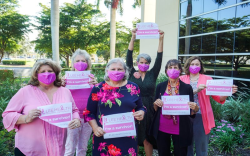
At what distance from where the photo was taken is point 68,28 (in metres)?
20.3

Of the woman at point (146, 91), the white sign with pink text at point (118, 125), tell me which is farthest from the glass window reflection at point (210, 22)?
the white sign with pink text at point (118, 125)

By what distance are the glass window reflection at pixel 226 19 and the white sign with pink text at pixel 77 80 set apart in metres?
9.36

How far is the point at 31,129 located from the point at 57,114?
0.32 m

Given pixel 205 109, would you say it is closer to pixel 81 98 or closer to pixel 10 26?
pixel 81 98

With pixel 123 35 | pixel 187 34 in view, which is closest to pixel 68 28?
pixel 123 35

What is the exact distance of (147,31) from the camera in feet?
11.3

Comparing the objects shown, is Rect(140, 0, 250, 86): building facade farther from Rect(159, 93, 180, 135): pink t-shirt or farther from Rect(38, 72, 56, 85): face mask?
Rect(38, 72, 56, 85): face mask

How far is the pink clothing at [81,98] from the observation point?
2.88 meters

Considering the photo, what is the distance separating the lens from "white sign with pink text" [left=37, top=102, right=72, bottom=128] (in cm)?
195

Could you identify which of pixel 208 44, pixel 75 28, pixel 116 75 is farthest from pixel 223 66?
pixel 75 28

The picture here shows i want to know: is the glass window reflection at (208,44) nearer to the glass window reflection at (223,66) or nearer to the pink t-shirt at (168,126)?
the glass window reflection at (223,66)

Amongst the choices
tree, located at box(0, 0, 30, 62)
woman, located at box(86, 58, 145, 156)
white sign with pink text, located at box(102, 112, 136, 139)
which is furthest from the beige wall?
tree, located at box(0, 0, 30, 62)

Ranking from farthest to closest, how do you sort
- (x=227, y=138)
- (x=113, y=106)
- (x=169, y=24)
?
(x=169, y=24), (x=227, y=138), (x=113, y=106)

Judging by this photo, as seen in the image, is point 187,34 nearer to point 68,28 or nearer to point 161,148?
point 161,148
